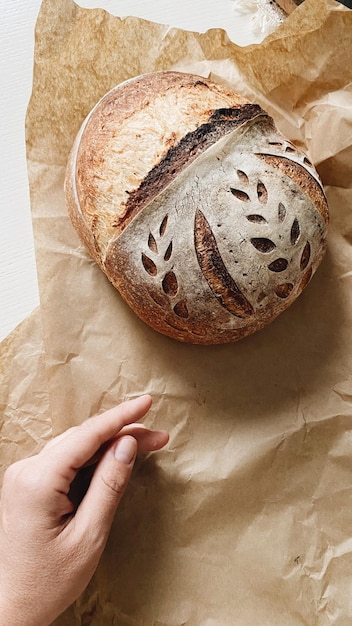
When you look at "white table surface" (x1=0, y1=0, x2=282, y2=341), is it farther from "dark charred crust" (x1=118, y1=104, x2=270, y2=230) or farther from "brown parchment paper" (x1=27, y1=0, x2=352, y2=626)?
"dark charred crust" (x1=118, y1=104, x2=270, y2=230)

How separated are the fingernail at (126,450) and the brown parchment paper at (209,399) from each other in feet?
0.31

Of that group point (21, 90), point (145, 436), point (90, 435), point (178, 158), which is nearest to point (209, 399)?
point (145, 436)

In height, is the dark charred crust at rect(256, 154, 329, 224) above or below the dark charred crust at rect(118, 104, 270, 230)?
below

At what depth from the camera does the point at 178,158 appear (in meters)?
1.08

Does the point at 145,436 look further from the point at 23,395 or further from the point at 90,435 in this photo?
the point at 23,395

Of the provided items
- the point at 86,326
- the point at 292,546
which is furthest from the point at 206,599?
the point at 86,326

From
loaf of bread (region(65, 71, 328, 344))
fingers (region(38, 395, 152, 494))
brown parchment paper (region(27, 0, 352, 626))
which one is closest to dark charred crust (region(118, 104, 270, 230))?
loaf of bread (region(65, 71, 328, 344))

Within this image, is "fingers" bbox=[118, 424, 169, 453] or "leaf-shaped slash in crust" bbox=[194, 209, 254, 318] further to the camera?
"fingers" bbox=[118, 424, 169, 453]

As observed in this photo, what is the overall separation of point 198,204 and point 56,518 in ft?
1.87

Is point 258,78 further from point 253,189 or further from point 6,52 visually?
point 6,52

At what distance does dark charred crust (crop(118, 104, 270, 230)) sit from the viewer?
108 centimetres

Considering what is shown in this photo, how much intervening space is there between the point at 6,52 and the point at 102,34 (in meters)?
0.22

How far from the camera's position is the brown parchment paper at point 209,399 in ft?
4.14

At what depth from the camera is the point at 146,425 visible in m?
1.27
